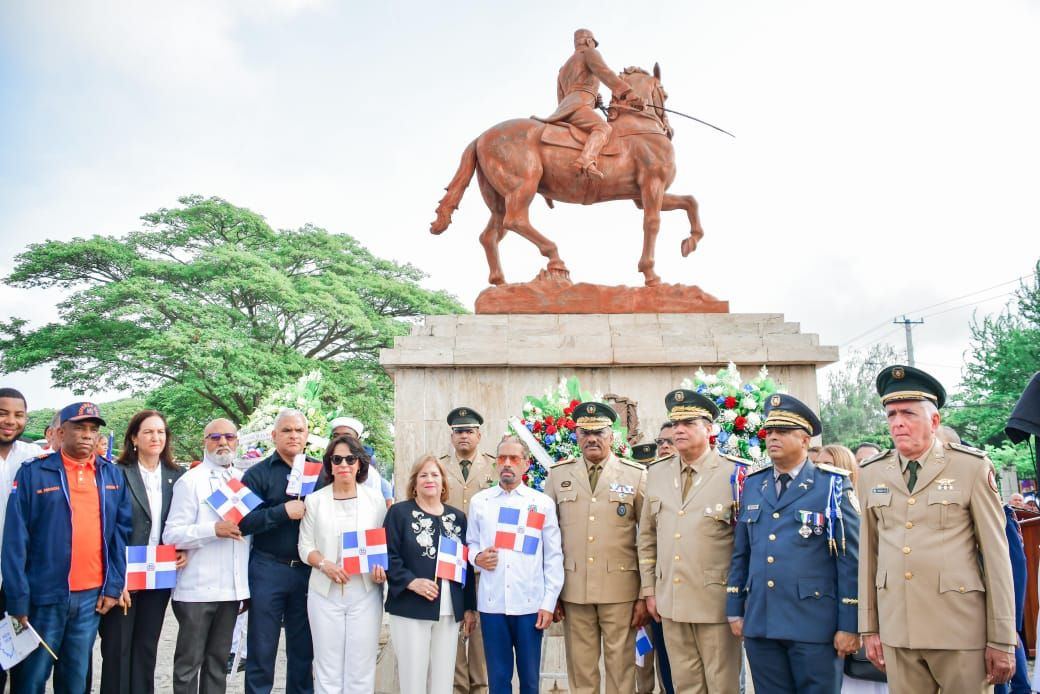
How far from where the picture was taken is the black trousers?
471cm

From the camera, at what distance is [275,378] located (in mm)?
20312

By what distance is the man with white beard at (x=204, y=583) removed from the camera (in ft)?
15.7

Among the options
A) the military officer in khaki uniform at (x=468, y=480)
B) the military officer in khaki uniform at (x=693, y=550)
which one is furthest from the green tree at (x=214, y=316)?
the military officer in khaki uniform at (x=693, y=550)

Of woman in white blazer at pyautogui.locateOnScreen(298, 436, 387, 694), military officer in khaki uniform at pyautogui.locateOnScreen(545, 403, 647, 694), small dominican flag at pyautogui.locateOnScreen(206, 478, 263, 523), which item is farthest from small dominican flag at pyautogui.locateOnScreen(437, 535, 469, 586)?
small dominican flag at pyautogui.locateOnScreen(206, 478, 263, 523)

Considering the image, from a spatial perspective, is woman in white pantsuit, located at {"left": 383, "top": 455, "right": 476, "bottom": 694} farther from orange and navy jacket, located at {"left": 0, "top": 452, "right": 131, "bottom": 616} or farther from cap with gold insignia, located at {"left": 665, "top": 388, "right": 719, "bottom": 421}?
orange and navy jacket, located at {"left": 0, "top": 452, "right": 131, "bottom": 616}

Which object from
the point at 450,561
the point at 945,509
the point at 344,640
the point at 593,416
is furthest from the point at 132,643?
the point at 945,509

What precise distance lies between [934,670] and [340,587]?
3040mm

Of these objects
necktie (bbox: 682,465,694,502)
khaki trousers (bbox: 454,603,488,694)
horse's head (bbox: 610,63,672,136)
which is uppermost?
horse's head (bbox: 610,63,672,136)

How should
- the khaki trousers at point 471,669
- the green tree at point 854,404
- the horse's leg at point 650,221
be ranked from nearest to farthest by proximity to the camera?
1. the khaki trousers at point 471,669
2. the horse's leg at point 650,221
3. the green tree at point 854,404

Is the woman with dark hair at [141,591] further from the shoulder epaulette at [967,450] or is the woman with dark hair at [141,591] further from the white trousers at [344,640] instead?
the shoulder epaulette at [967,450]

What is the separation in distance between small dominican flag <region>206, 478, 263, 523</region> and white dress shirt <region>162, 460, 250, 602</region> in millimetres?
88

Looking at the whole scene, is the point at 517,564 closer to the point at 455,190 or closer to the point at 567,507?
the point at 567,507

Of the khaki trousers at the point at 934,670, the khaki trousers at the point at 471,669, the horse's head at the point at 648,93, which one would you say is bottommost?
the khaki trousers at the point at 471,669

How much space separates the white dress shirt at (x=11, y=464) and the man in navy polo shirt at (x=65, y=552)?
22 centimetres
